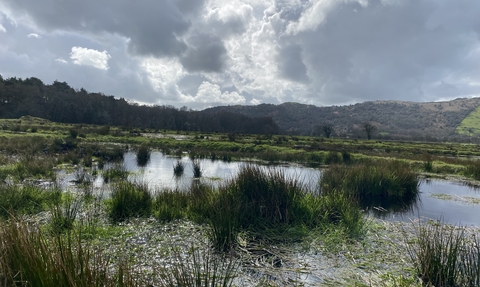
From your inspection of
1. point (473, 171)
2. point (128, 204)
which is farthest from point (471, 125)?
point (128, 204)

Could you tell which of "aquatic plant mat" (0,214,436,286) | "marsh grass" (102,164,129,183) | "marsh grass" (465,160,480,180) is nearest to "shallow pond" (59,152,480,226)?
"marsh grass" (102,164,129,183)

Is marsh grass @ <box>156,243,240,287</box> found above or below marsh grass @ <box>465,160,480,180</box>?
above

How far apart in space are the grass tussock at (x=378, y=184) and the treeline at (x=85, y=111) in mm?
65591

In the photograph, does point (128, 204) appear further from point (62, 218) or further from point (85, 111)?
point (85, 111)

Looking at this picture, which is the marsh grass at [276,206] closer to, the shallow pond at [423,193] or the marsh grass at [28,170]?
the shallow pond at [423,193]

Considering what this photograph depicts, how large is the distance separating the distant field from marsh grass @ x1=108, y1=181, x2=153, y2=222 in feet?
509

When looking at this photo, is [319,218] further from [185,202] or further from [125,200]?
[125,200]

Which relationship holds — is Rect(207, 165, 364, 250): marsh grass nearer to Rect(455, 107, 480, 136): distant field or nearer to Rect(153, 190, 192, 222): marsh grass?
Rect(153, 190, 192, 222): marsh grass

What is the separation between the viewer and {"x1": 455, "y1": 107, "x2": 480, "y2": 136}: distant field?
452ft

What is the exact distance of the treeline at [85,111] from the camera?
210ft

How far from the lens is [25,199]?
338 inches

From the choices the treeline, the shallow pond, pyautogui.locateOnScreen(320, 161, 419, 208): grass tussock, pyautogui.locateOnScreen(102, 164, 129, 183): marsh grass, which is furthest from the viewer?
the treeline

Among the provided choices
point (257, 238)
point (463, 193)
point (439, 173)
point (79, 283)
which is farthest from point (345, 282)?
point (439, 173)

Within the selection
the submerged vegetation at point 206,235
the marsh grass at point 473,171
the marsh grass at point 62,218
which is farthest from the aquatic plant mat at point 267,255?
the marsh grass at point 473,171
